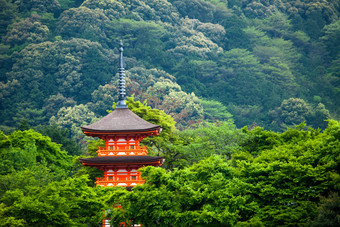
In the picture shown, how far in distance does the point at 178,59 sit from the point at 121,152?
2166 inches

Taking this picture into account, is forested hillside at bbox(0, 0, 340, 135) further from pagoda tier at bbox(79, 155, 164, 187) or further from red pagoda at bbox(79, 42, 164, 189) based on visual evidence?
pagoda tier at bbox(79, 155, 164, 187)

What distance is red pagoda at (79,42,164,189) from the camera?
3338cm

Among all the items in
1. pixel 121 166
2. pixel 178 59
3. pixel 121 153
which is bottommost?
pixel 121 166

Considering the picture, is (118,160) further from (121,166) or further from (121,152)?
(121,152)

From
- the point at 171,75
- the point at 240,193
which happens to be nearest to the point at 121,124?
the point at 240,193

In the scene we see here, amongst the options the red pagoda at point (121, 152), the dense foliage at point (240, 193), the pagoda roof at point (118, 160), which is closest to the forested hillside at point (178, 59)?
the red pagoda at point (121, 152)

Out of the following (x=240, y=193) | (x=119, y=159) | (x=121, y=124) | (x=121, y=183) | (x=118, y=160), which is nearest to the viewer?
(x=240, y=193)

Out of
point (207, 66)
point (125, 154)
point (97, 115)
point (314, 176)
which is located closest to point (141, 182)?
point (125, 154)

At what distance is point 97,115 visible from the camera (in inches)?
3000

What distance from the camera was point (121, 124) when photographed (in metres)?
34.2

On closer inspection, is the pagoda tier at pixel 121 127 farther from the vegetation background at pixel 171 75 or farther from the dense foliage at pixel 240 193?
the vegetation background at pixel 171 75

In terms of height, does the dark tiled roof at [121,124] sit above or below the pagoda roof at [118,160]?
above

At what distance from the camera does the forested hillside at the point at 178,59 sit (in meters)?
77.4

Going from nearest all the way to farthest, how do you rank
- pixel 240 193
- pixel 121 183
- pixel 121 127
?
pixel 240 193 → pixel 121 183 → pixel 121 127
